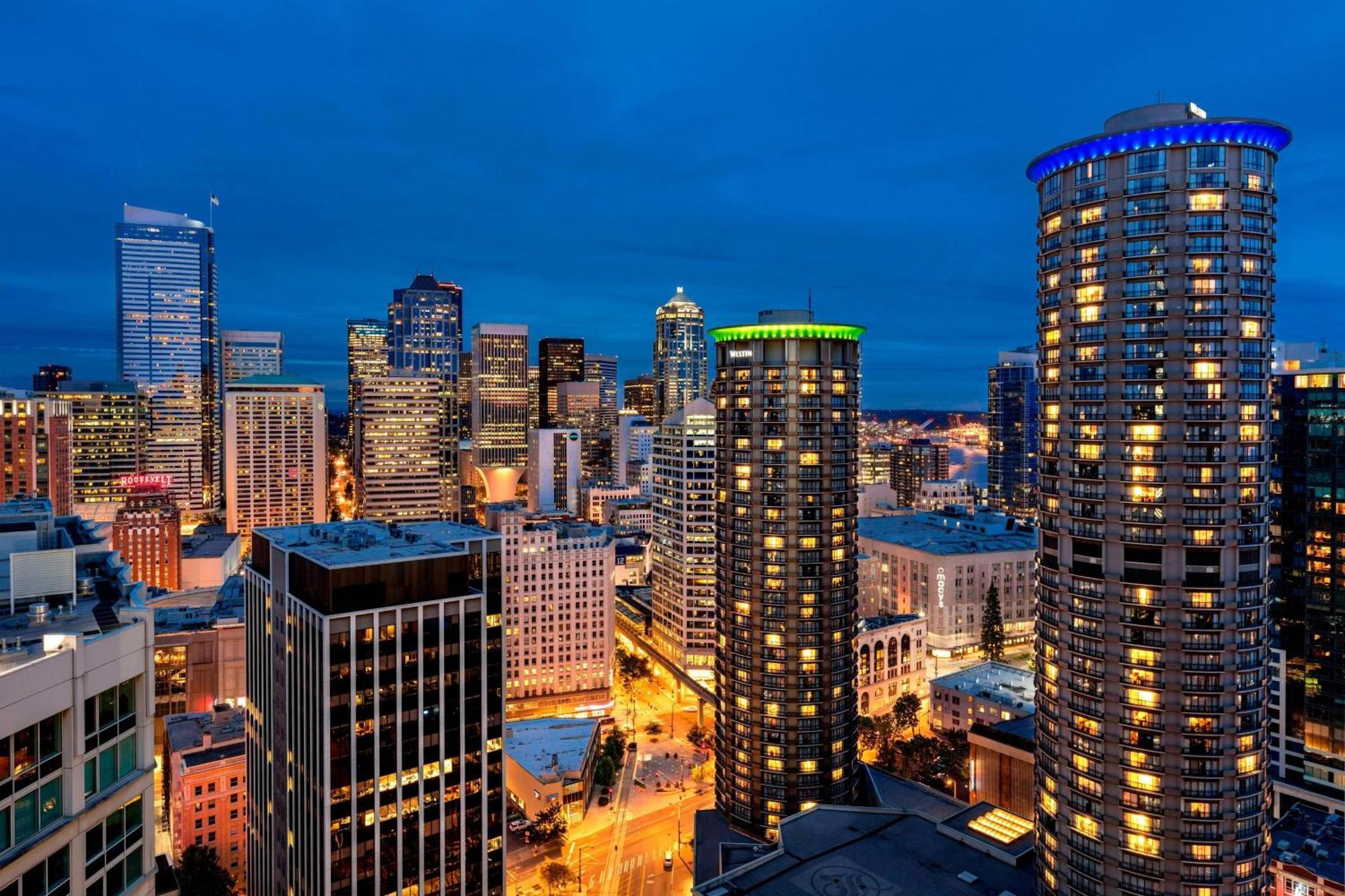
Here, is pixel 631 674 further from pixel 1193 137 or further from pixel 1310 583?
pixel 1193 137

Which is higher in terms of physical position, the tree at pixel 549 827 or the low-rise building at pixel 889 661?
the low-rise building at pixel 889 661

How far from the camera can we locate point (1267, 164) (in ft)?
249

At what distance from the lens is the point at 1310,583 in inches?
4454

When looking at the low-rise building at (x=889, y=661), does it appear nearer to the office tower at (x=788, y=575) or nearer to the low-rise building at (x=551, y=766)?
the office tower at (x=788, y=575)

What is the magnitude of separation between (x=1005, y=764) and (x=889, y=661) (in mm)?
63216

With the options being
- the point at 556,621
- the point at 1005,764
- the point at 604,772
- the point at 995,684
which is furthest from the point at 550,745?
the point at 995,684

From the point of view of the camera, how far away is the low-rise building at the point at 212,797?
363 feet

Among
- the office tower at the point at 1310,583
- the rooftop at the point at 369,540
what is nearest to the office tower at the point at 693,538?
the rooftop at the point at 369,540

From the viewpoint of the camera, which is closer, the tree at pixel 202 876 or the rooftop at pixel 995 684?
the tree at pixel 202 876

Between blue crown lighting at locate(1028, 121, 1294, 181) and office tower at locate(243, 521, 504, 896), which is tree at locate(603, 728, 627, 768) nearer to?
office tower at locate(243, 521, 504, 896)

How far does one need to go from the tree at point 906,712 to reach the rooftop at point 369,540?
9390 cm

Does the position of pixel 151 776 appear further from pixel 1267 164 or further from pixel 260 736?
pixel 1267 164

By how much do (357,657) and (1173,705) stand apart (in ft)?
246

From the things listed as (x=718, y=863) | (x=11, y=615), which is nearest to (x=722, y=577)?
(x=718, y=863)
